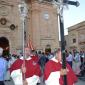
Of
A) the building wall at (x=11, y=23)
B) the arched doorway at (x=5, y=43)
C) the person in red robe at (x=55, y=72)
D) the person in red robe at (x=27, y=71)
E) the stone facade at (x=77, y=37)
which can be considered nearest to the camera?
the person in red robe at (x=55, y=72)

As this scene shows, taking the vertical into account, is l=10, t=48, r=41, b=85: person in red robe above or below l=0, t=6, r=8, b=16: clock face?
below

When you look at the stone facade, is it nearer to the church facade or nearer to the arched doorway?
the church facade

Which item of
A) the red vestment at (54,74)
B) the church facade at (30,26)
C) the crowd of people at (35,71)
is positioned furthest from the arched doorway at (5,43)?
the red vestment at (54,74)

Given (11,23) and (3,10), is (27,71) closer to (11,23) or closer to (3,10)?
(3,10)

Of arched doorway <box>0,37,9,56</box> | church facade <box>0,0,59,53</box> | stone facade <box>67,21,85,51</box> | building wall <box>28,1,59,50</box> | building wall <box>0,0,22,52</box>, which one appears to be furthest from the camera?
stone facade <box>67,21,85,51</box>

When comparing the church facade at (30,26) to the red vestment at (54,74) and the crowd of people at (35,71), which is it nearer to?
the crowd of people at (35,71)

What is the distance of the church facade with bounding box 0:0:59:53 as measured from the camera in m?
33.0

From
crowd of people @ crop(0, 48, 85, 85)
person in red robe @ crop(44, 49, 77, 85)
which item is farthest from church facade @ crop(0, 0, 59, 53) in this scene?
person in red robe @ crop(44, 49, 77, 85)

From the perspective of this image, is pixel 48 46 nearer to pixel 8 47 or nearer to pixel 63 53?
pixel 8 47

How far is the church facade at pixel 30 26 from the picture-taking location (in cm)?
3303

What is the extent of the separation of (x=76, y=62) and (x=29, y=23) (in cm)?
1474

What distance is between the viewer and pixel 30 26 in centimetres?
3609

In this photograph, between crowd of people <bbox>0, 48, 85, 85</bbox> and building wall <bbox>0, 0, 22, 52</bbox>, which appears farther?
building wall <bbox>0, 0, 22, 52</bbox>

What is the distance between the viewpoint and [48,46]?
119 ft
